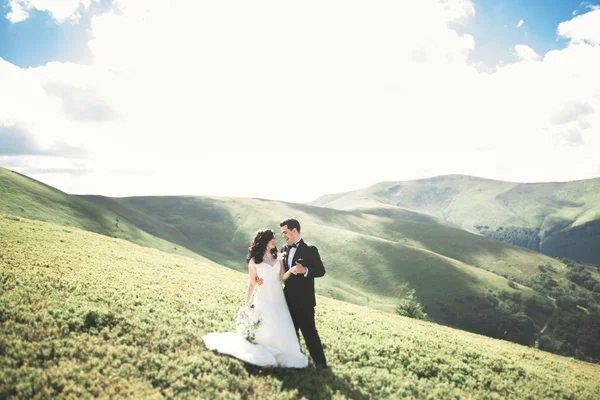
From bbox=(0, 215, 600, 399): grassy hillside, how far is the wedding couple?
1.94 ft

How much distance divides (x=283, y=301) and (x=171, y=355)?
172 inches

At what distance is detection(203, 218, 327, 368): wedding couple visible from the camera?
11.8 metres

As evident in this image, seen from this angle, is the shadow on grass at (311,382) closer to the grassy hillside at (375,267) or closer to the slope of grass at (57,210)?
the slope of grass at (57,210)

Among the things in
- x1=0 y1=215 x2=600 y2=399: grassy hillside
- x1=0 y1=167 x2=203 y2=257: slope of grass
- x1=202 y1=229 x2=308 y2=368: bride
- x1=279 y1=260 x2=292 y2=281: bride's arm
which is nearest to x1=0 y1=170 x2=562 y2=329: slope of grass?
x1=0 y1=167 x2=203 y2=257: slope of grass

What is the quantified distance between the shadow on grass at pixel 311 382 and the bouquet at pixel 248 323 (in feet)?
3.66

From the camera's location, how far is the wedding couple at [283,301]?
38.6 ft

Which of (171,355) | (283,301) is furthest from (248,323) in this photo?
(171,355)

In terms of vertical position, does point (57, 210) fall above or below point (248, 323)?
below

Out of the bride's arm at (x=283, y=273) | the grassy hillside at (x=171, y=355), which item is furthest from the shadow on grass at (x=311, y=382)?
the bride's arm at (x=283, y=273)

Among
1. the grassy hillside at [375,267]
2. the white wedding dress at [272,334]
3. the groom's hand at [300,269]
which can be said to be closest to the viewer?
the groom's hand at [300,269]

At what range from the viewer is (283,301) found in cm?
1217

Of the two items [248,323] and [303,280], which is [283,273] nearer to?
[303,280]

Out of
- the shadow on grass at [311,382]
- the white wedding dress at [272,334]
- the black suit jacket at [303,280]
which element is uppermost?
the black suit jacket at [303,280]

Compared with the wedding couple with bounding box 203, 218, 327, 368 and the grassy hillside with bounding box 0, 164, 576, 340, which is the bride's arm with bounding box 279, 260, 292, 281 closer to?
the wedding couple with bounding box 203, 218, 327, 368
